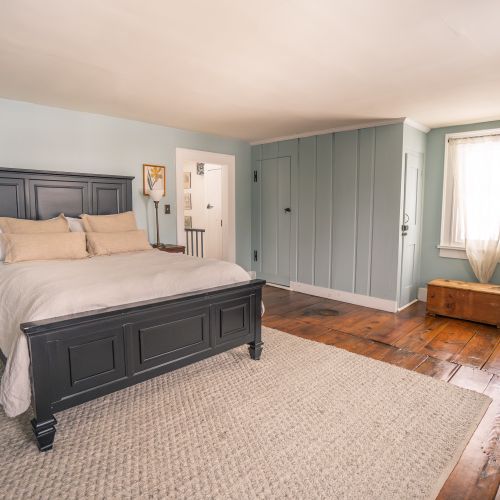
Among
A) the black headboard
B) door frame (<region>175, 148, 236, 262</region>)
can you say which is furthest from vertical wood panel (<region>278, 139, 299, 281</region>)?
the black headboard

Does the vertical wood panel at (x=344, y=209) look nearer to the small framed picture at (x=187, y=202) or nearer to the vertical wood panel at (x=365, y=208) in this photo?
the vertical wood panel at (x=365, y=208)

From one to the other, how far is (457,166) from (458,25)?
270 cm

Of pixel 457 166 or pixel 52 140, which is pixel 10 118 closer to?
pixel 52 140

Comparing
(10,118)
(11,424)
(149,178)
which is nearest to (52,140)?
(10,118)

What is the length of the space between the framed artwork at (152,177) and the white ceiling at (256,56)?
2.43 ft

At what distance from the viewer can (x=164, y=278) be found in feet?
7.86

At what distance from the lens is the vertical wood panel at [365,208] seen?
4281mm

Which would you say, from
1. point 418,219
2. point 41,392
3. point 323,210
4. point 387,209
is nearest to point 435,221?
point 418,219

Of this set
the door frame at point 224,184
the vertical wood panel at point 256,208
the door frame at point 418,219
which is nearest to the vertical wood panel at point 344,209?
the door frame at point 418,219

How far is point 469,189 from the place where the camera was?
422 cm

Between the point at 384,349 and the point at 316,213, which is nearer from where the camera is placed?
the point at 384,349

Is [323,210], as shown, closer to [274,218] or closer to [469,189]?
[274,218]

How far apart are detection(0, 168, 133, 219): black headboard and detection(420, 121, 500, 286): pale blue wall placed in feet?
12.2

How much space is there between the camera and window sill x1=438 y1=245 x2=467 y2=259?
4387 mm
